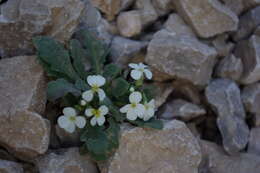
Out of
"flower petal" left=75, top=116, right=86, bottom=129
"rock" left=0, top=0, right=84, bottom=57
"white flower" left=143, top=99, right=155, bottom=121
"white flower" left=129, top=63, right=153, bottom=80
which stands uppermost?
"rock" left=0, top=0, right=84, bottom=57

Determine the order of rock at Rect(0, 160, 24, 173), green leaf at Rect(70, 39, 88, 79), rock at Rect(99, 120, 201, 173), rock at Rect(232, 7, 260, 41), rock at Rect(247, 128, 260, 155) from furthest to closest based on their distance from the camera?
1. rock at Rect(232, 7, 260, 41)
2. rock at Rect(247, 128, 260, 155)
3. green leaf at Rect(70, 39, 88, 79)
4. rock at Rect(99, 120, 201, 173)
5. rock at Rect(0, 160, 24, 173)

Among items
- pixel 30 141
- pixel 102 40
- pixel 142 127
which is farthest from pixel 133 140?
pixel 102 40

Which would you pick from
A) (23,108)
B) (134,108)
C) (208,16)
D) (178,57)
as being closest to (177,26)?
(208,16)

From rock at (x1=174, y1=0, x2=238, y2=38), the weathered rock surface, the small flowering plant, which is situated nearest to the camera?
the small flowering plant

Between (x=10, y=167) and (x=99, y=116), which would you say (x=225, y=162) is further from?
(x=10, y=167)

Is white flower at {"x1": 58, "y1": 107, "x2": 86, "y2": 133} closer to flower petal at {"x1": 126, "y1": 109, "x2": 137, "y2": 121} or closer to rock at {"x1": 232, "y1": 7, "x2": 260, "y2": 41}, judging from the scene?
flower petal at {"x1": 126, "y1": 109, "x2": 137, "y2": 121}

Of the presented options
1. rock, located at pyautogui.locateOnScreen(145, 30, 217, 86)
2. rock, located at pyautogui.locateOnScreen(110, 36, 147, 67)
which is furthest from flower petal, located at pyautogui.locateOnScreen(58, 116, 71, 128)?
rock, located at pyautogui.locateOnScreen(145, 30, 217, 86)

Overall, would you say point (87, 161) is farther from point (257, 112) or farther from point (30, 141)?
point (257, 112)
